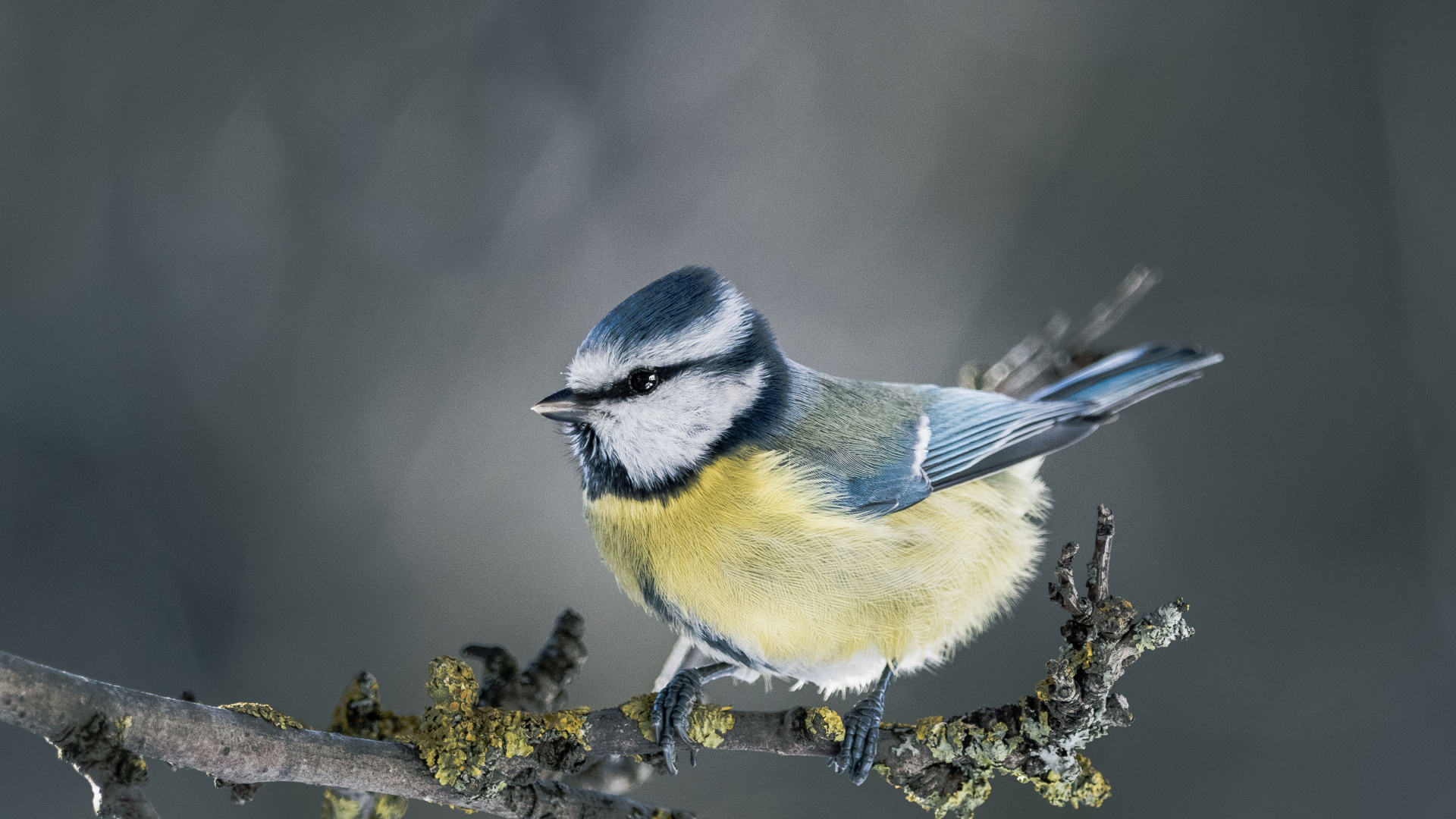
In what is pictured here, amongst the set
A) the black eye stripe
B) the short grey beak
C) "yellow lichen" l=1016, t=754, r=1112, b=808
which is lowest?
"yellow lichen" l=1016, t=754, r=1112, b=808

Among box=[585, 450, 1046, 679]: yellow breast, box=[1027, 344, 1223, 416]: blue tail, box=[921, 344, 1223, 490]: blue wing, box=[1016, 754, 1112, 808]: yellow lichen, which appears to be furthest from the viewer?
box=[1027, 344, 1223, 416]: blue tail

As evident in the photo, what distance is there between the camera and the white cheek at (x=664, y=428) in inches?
45.3

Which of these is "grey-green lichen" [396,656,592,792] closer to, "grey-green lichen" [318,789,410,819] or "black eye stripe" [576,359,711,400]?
"grey-green lichen" [318,789,410,819]

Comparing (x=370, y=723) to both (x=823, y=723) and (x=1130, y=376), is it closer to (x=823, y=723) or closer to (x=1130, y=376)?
(x=823, y=723)

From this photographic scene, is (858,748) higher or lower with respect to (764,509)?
lower

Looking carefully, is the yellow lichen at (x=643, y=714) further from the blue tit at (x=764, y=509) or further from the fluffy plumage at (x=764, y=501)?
the fluffy plumage at (x=764, y=501)

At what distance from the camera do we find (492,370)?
7.13 ft

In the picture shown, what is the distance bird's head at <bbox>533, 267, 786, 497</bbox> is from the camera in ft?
3.61

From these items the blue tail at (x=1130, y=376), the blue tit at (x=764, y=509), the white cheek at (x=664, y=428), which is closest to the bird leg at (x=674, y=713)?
the blue tit at (x=764, y=509)

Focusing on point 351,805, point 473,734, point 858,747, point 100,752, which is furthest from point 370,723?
point 858,747

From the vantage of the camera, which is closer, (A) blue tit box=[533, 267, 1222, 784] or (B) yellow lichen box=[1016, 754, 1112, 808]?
(B) yellow lichen box=[1016, 754, 1112, 808]

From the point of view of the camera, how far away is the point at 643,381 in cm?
113

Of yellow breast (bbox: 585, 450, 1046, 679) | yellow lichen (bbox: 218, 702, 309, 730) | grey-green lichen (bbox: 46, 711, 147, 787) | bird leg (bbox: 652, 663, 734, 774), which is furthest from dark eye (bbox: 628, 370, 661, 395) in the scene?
grey-green lichen (bbox: 46, 711, 147, 787)

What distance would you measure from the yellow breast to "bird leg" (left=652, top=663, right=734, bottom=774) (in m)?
0.09
